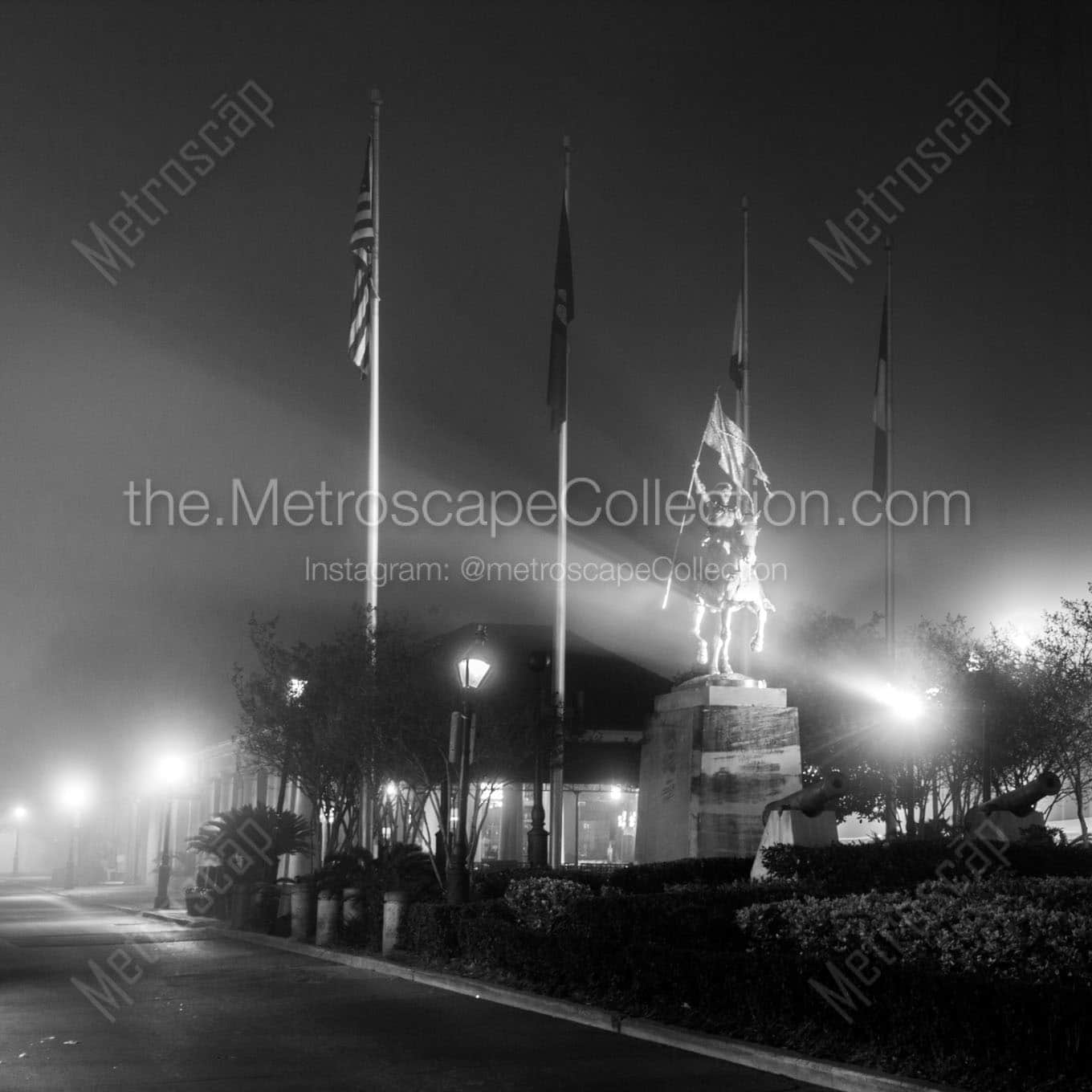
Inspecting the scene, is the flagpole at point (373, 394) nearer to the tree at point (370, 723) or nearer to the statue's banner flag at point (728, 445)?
the tree at point (370, 723)

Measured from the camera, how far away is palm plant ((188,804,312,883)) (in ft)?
96.3

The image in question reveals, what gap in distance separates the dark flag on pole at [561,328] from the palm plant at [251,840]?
1102 centimetres

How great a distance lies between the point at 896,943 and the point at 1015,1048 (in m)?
2.75

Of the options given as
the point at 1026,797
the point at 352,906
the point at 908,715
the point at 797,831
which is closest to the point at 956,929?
the point at 797,831

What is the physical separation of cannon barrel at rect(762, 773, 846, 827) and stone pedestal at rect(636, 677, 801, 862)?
3196 millimetres

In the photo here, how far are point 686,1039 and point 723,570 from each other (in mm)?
13823

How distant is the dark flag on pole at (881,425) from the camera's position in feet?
107

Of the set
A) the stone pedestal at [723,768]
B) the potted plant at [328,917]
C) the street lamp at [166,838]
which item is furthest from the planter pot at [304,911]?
the street lamp at [166,838]

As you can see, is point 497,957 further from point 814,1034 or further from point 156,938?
point 156,938

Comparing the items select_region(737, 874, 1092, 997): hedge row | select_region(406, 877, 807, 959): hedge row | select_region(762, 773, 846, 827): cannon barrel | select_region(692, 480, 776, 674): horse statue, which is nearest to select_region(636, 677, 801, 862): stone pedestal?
select_region(692, 480, 776, 674): horse statue

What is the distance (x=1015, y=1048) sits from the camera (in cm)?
880

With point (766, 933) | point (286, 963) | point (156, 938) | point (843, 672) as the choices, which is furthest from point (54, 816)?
point (766, 933)

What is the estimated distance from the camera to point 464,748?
19984 millimetres

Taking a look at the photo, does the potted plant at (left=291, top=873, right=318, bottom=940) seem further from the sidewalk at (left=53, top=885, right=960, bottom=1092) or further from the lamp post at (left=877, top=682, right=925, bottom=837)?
the lamp post at (left=877, top=682, right=925, bottom=837)
